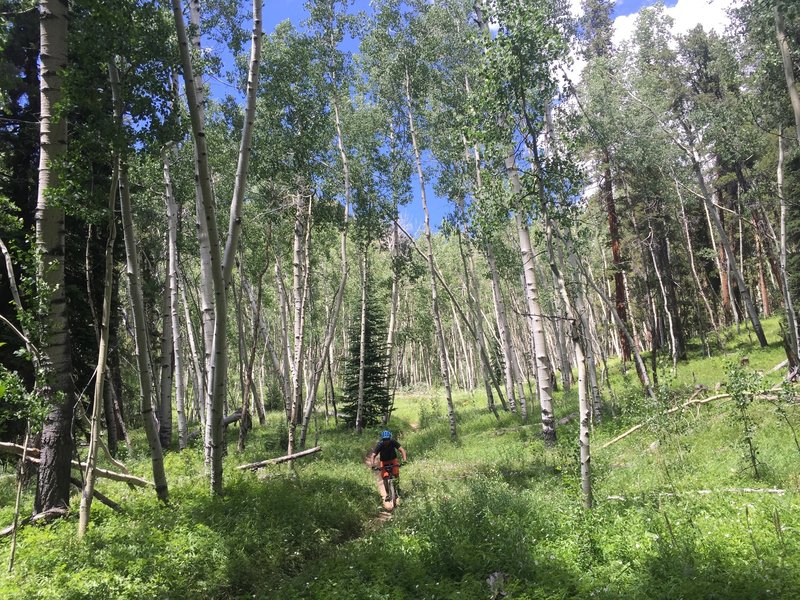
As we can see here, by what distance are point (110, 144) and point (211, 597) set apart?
5.82 meters

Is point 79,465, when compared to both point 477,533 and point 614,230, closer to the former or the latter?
point 477,533

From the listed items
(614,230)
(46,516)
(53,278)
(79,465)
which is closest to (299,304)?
(79,465)

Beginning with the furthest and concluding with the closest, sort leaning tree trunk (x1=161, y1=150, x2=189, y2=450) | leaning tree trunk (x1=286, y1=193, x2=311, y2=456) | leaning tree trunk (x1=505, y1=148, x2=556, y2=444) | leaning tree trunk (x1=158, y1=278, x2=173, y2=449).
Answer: leaning tree trunk (x1=158, y1=278, x2=173, y2=449), leaning tree trunk (x1=286, y1=193, x2=311, y2=456), leaning tree trunk (x1=161, y1=150, x2=189, y2=450), leaning tree trunk (x1=505, y1=148, x2=556, y2=444)

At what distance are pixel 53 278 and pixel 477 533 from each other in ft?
21.8

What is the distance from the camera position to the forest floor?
4590mm

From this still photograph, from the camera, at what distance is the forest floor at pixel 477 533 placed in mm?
4590

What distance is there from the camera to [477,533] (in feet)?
19.7

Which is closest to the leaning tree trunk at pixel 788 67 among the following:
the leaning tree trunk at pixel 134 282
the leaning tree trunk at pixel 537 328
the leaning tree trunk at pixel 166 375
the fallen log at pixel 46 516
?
the leaning tree trunk at pixel 537 328

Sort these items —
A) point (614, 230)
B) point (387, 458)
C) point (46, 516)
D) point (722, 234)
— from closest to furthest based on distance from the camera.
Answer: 1. point (46, 516)
2. point (387, 458)
3. point (722, 234)
4. point (614, 230)

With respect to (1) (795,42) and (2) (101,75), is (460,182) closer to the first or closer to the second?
(1) (795,42)

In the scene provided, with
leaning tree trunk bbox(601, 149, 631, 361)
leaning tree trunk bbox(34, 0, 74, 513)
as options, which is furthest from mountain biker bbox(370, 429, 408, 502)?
leaning tree trunk bbox(601, 149, 631, 361)

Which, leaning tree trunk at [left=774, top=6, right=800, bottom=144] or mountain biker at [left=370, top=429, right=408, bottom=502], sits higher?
leaning tree trunk at [left=774, top=6, right=800, bottom=144]

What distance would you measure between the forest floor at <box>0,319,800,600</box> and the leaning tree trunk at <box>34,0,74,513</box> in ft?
2.14

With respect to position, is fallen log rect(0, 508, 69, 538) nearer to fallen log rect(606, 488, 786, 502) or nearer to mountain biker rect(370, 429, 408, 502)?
mountain biker rect(370, 429, 408, 502)
